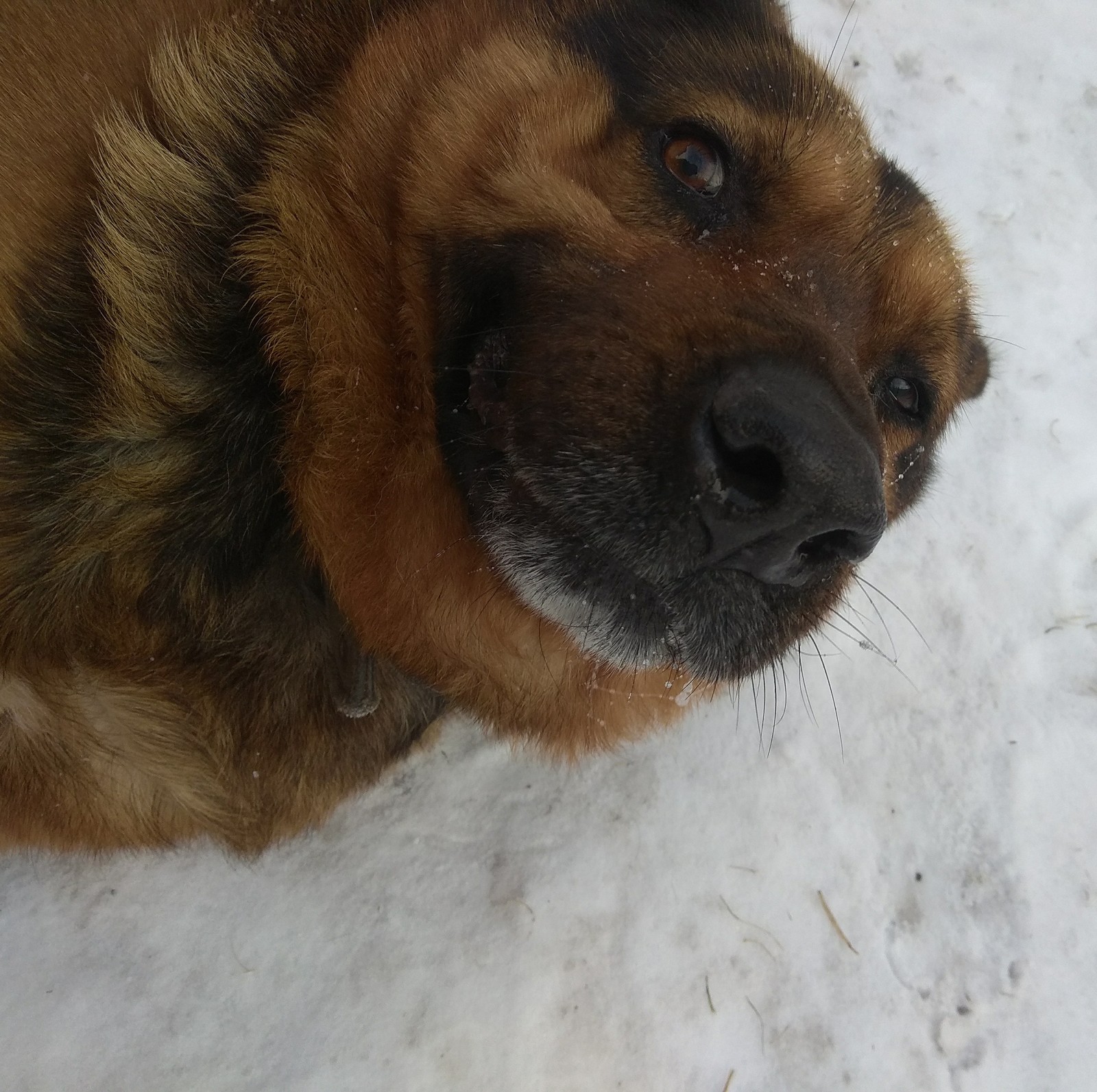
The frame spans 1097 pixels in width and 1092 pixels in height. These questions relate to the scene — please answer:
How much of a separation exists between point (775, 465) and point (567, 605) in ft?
2.06

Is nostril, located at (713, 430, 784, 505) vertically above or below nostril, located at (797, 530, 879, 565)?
above

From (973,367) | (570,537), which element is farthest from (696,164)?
(973,367)

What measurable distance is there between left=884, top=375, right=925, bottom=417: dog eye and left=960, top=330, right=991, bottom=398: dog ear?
0.27 meters

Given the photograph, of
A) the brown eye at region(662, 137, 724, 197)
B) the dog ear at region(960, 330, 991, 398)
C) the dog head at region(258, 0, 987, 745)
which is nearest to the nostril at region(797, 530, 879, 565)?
the dog head at region(258, 0, 987, 745)

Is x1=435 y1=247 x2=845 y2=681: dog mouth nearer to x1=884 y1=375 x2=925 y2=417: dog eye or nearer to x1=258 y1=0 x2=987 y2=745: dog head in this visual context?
x1=258 y1=0 x2=987 y2=745: dog head

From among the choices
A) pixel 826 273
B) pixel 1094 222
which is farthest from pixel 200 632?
pixel 1094 222

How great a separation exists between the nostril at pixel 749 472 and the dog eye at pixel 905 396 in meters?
1.03

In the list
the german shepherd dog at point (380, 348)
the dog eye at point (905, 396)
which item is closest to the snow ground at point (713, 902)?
the german shepherd dog at point (380, 348)

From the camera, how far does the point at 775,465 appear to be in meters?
1.65

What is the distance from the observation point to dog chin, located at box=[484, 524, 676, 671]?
200cm

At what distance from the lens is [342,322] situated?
7.06 ft

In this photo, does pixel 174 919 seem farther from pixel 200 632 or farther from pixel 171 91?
pixel 171 91

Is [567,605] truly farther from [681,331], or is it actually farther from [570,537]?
[681,331]

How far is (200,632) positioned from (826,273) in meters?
1.79
